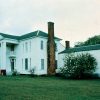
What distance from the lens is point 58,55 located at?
148 ft

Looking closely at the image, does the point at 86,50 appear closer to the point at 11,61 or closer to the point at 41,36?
the point at 41,36

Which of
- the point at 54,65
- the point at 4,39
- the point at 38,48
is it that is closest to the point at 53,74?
the point at 54,65

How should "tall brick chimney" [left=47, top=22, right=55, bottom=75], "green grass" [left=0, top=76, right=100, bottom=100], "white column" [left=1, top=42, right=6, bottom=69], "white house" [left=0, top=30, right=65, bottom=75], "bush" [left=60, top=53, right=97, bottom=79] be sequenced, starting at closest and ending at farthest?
"green grass" [left=0, top=76, right=100, bottom=100] → "bush" [left=60, top=53, right=97, bottom=79] → "white house" [left=0, top=30, right=65, bottom=75] → "tall brick chimney" [left=47, top=22, right=55, bottom=75] → "white column" [left=1, top=42, right=6, bottom=69]

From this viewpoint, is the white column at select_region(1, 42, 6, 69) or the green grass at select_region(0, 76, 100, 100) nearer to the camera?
the green grass at select_region(0, 76, 100, 100)

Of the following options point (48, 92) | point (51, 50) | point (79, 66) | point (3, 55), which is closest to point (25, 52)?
point (3, 55)

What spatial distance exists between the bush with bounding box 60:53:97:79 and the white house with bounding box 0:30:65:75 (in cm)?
788

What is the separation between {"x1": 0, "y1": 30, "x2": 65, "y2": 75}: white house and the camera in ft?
143

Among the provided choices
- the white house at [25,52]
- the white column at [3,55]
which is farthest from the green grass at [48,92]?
the white column at [3,55]

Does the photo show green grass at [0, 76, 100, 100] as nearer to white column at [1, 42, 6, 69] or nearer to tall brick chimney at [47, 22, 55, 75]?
tall brick chimney at [47, 22, 55, 75]

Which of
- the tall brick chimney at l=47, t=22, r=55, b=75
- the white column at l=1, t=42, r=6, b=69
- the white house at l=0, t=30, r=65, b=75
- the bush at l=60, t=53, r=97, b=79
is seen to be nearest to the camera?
the bush at l=60, t=53, r=97, b=79

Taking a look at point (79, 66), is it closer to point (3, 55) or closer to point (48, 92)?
point (3, 55)

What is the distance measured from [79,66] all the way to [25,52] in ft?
45.8

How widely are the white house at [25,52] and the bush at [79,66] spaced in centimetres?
788

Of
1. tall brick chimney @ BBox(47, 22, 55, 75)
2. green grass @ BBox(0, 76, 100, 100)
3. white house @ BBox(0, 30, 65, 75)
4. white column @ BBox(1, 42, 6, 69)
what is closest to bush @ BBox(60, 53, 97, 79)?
tall brick chimney @ BBox(47, 22, 55, 75)
